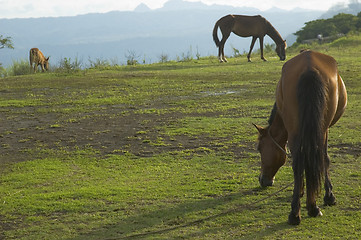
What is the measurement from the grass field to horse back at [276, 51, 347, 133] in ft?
3.23

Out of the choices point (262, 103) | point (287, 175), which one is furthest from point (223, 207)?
point (262, 103)

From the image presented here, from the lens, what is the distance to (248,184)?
6152 mm

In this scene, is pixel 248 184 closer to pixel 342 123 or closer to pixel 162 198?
pixel 162 198

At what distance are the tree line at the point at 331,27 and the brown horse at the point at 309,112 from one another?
2388 centimetres

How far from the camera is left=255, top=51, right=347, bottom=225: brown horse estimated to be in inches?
182

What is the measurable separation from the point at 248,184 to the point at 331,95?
1.70 metres

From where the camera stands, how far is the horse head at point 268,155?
571 cm

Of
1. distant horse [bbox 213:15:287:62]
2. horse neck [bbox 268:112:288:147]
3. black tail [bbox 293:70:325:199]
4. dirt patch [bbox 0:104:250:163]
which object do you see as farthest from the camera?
distant horse [bbox 213:15:287:62]

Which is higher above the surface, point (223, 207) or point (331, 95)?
point (331, 95)

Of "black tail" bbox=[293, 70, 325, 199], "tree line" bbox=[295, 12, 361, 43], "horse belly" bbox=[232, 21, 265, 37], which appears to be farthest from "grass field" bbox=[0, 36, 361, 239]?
"tree line" bbox=[295, 12, 361, 43]

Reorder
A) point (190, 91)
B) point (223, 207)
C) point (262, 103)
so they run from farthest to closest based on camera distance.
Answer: point (190, 91)
point (262, 103)
point (223, 207)

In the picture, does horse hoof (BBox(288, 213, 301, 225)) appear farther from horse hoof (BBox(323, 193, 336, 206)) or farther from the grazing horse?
the grazing horse

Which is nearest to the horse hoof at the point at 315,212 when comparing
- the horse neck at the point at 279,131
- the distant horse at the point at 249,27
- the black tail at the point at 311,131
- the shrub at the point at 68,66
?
the black tail at the point at 311,131

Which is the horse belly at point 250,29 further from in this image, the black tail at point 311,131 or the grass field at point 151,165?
the black tail at point 311,131
